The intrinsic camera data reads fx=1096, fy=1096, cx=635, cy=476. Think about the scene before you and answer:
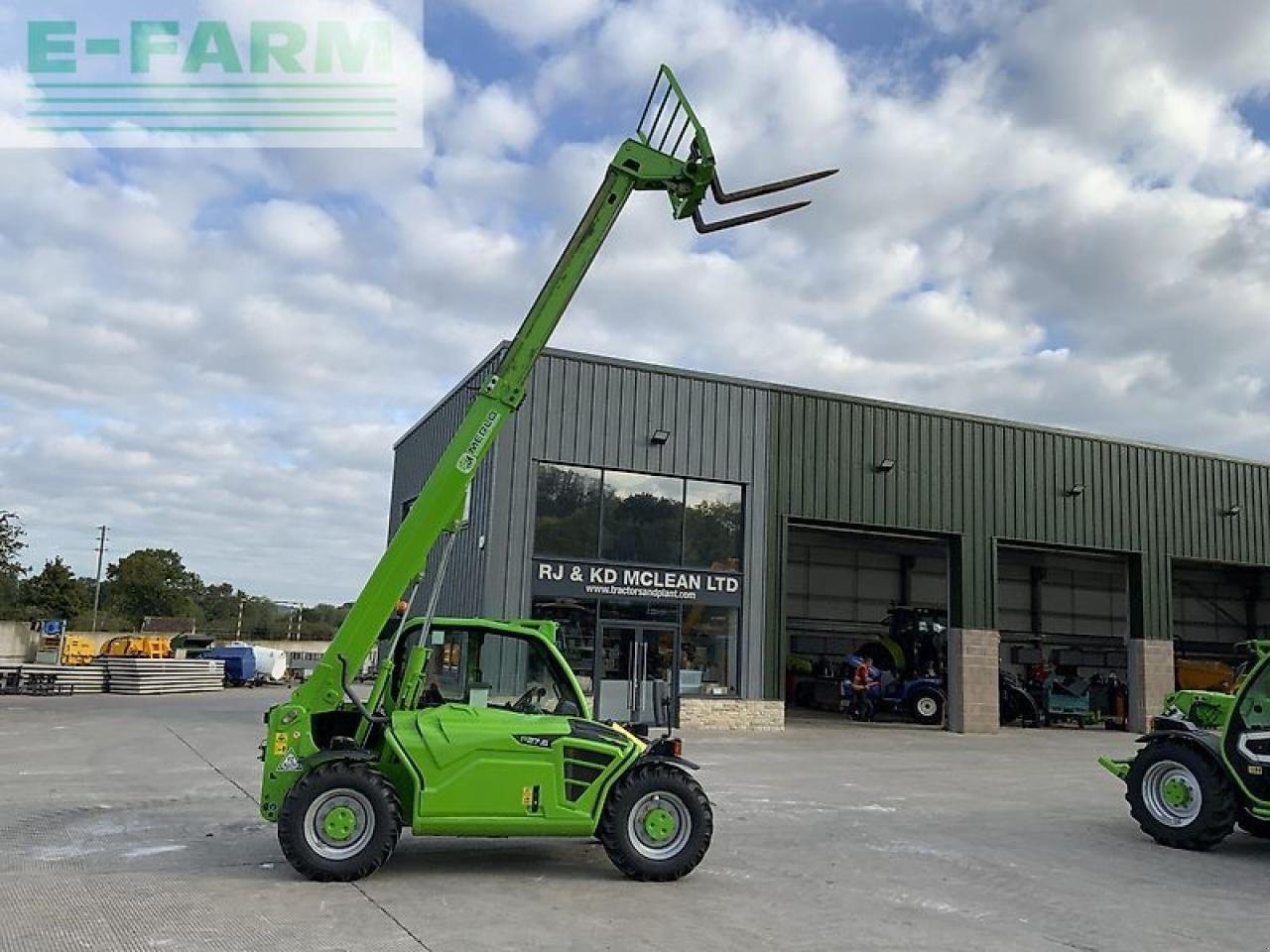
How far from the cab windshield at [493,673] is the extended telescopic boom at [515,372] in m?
0.58

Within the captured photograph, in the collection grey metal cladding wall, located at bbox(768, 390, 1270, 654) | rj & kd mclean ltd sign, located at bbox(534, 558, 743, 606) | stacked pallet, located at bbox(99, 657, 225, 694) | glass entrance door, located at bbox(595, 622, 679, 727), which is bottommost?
stacked pallet, located at bbox(99, 657, 225, 694)

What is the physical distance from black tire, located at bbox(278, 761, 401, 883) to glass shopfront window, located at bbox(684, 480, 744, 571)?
15732mm

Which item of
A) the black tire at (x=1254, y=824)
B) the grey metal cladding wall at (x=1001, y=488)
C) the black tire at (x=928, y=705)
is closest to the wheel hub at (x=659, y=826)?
the black tire at (x=1254, y=824)

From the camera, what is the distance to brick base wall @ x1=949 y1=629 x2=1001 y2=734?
2584 cm

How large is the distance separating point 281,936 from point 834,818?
269 inches

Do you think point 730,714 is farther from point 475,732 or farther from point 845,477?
point 475,732

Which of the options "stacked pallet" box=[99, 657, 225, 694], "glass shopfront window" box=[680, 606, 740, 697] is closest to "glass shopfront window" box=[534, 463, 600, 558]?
"glass shopfront window" box=[680, 606, 740, 697]

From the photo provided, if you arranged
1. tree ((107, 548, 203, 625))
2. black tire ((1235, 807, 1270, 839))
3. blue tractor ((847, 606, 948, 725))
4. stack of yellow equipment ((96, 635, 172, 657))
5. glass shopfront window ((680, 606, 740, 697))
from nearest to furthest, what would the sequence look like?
black tire ((1235, 807, 1270, 839))
glass shopfront window ((680, 606, 740, 697))
blue tractor ((847, 606, 948, 725))
stack of yellow equipment ((96, 635, 172, 657))
tree ((107, 548, 203, 625))

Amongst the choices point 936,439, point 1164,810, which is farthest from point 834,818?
point 936,439

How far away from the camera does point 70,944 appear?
602cm

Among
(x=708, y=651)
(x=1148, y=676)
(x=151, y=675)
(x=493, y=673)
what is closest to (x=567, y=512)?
(x=708, y=651)

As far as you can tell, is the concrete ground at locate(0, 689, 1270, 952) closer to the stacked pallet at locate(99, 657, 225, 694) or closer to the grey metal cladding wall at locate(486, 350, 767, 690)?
the grey metal cladding wall at locate(486, 350, 767, 690)

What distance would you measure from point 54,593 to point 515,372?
63493mm

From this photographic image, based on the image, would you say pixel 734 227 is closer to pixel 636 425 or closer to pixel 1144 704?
pixel 636 425
